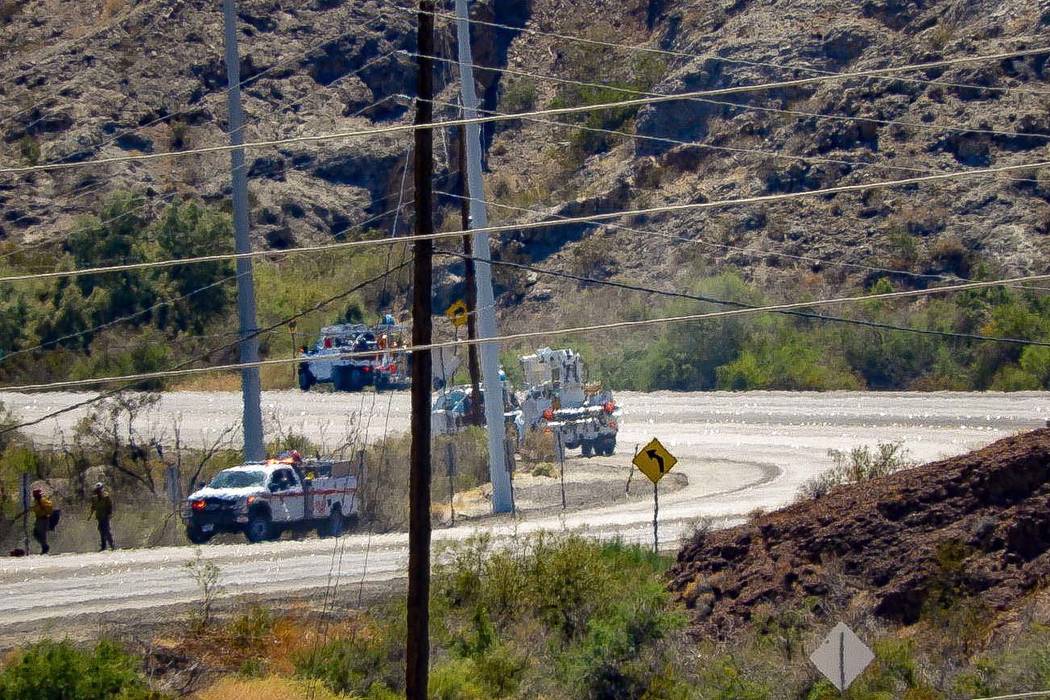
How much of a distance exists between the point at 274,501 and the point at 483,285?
654cm

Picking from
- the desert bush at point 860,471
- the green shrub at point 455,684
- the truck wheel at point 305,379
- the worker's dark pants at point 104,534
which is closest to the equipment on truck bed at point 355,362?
the truck wheel at point 305,379

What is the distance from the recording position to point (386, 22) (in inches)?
3152

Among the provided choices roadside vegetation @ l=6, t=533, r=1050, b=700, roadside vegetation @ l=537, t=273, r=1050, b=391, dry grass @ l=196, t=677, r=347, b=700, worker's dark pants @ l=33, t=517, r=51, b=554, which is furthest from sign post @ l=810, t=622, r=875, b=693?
roadside vegetation @ l=537, t=273, r=1050, b=391

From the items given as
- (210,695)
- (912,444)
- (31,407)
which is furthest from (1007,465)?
(31,407)

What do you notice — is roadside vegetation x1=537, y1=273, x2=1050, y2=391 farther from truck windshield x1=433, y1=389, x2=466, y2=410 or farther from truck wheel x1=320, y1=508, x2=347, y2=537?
truck wheel x1=320, y1=508, x2=347, y2=537

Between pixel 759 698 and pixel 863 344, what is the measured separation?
3826cm

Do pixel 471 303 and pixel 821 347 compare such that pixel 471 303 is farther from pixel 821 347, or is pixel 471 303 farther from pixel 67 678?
pixel 67 678

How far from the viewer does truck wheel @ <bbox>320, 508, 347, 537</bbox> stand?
29578 mm

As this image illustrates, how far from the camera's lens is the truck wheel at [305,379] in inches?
Result: 2152

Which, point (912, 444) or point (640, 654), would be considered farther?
point (912, 444)

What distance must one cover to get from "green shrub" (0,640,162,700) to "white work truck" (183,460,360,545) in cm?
1079

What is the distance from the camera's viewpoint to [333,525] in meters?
29.8

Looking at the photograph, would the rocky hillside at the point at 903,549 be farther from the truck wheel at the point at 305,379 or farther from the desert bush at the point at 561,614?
the truck wheel at the point at 305,379

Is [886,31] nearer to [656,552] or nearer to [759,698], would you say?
[656,552]
